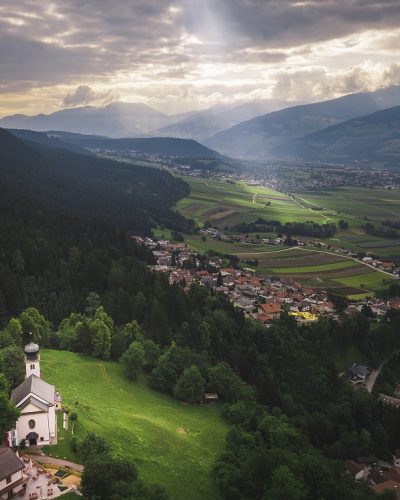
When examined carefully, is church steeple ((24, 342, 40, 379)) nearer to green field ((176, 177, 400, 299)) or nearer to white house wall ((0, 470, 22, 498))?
white house wall ((0, 470, 22, 498))

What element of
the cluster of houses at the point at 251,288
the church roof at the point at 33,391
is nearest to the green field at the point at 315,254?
the cluster of houses at the point at 251,288

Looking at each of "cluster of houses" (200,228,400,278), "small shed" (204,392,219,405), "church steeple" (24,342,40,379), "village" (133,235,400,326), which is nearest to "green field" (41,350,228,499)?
"small shed" (204,392,219,405)

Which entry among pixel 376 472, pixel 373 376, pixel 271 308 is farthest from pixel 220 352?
pixel 271 308

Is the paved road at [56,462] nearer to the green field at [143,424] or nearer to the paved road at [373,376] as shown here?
the green field at [143,424]

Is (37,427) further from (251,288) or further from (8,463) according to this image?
(251,288)

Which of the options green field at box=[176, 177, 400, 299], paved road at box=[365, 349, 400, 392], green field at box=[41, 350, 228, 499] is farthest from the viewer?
green field at box=[176, 177, 400, 299]

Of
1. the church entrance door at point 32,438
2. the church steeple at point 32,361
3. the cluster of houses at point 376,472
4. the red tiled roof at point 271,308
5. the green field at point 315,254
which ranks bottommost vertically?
the cluster of houses at point 376,472
